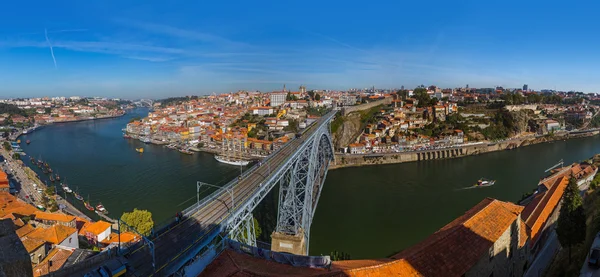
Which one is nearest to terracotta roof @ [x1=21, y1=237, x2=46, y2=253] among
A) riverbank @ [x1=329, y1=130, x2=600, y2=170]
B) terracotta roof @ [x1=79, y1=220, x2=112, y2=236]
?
terracotta roof @ [x1=79, y1=220, x2=112, y2=236]

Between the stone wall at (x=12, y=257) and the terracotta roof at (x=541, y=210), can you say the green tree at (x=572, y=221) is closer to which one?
the terracotta roof at (x=541, y=210)

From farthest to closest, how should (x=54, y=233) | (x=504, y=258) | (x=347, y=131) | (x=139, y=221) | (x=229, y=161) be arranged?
(x=347, y=131), (x=229, y=161), (x=139, y=221), (x=54, y=233), (x=504, y=258)

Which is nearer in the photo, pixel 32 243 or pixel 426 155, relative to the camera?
pixel 32 243

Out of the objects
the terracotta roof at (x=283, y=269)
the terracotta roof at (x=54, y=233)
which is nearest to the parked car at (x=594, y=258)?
the terracotta roof at (x=283, y=269)

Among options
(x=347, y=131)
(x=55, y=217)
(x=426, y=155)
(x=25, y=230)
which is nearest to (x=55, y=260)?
(x=25, y=230)

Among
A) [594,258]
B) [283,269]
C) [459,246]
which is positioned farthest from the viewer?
[594,258]

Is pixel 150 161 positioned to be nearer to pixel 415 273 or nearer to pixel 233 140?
pixel 233 140

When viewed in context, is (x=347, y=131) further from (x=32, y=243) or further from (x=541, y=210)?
(x=32, y=243)
